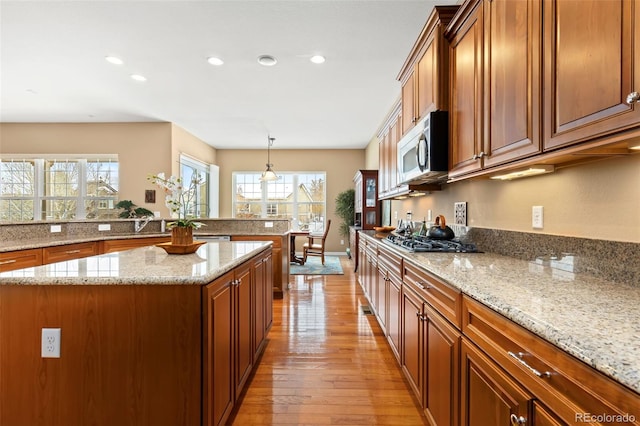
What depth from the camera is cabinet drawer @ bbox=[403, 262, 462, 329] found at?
1156 mm

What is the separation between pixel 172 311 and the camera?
1.21 m

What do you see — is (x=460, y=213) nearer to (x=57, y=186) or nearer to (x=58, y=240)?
(x=58, y=240)

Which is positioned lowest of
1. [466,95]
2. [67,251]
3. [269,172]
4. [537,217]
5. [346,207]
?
[67,251]

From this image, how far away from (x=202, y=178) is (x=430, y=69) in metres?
5.27

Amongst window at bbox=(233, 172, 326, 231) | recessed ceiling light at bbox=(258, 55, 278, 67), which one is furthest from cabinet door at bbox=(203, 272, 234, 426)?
window at bbox=(233, 172, 326, 231)

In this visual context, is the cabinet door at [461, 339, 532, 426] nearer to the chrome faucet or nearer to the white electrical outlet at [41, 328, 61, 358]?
the white electrical outlet at [41, 328, 61, 358]

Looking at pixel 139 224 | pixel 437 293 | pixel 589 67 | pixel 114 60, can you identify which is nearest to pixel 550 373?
pixel 437 293

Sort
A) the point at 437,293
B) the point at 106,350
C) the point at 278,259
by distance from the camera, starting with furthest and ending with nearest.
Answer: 1. the point at 278,259
2. the point at 437,293
3. the point at 106,350

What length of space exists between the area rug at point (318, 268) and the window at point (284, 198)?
4.15 ft

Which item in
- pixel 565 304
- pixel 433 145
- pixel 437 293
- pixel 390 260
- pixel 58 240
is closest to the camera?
pixel 565 304

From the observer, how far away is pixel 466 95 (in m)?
1.71

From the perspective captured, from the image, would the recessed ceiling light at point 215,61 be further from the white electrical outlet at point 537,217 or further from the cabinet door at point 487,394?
the cabinet door at point 487,394

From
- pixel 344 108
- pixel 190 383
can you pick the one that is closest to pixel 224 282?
pixel 190 383

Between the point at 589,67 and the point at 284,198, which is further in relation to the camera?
the point at 284,198
